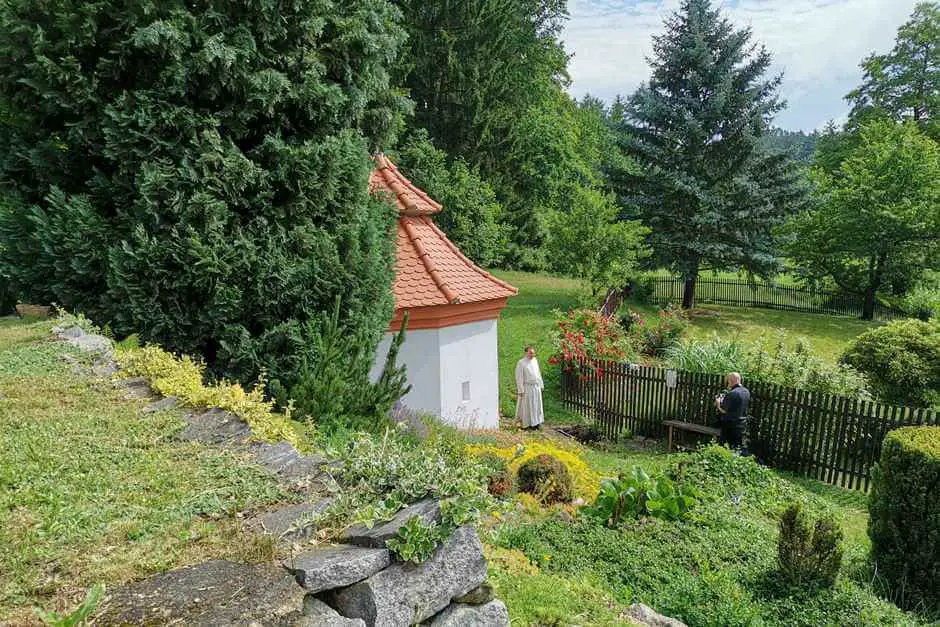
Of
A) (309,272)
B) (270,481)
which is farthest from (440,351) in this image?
(270,481)

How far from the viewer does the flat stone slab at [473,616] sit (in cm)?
304

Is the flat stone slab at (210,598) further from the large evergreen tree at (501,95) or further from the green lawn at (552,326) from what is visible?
the large evergreen tree at (501,95)

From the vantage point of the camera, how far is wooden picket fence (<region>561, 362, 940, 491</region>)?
9.95 metres

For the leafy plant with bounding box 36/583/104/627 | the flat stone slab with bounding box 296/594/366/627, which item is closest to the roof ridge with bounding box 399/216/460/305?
the flat stone slab with bounding box 296/594/366/627

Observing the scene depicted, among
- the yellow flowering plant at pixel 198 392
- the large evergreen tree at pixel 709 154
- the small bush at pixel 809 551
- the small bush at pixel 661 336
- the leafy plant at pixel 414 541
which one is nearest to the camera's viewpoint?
the leafy plant at pixel 414 541

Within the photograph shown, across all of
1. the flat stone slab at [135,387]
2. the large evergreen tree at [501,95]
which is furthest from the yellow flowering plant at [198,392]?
the large evergreen tree at [501,95]

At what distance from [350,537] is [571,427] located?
11.7m

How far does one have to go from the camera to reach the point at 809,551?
5426 millimetres

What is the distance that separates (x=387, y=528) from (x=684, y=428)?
1050 centimetres

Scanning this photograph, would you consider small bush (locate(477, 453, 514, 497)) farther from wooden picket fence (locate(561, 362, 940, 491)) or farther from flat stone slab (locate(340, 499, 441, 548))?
wooden picket fence (locate(561, 362, 940, 491))

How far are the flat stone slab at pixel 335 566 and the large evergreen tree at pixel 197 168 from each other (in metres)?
4.19

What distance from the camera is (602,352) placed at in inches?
607

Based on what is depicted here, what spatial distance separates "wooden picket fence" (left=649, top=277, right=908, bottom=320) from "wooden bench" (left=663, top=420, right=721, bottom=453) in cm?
1561

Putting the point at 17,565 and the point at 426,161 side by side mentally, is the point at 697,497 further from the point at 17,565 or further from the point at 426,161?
the point at 426,161
